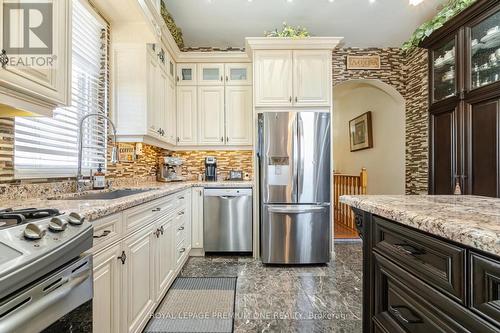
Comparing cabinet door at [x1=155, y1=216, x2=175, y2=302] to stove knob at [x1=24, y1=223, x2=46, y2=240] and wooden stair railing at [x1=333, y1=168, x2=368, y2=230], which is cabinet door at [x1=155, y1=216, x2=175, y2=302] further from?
wooden stair railing at [x1=333, y1=168, x2=368, y2=230]

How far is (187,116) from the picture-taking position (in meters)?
3.72

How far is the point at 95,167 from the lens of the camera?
2312 millimetres

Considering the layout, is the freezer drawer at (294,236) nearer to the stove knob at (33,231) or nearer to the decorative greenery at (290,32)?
the decorative greenery at (290,32)

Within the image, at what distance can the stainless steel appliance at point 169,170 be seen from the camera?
3533mm

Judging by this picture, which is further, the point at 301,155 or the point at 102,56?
the point at 301,155

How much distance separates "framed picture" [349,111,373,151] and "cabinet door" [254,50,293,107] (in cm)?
242

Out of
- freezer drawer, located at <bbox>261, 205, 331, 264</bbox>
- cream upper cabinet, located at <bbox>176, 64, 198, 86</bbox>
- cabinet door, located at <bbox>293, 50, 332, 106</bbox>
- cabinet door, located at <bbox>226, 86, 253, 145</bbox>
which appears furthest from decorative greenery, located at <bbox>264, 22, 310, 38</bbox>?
freezer drawer, located at <bbox>261, 205, 331, 264</bbox>

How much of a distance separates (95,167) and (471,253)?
2.50 metres

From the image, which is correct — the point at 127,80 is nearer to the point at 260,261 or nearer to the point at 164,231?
the point at 164,231

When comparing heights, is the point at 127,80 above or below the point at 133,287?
above

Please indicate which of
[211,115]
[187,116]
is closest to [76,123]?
[187,116]

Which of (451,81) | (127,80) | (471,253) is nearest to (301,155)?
(451,81)

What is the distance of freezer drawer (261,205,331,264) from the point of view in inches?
118

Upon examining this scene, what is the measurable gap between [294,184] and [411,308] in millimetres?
2145
